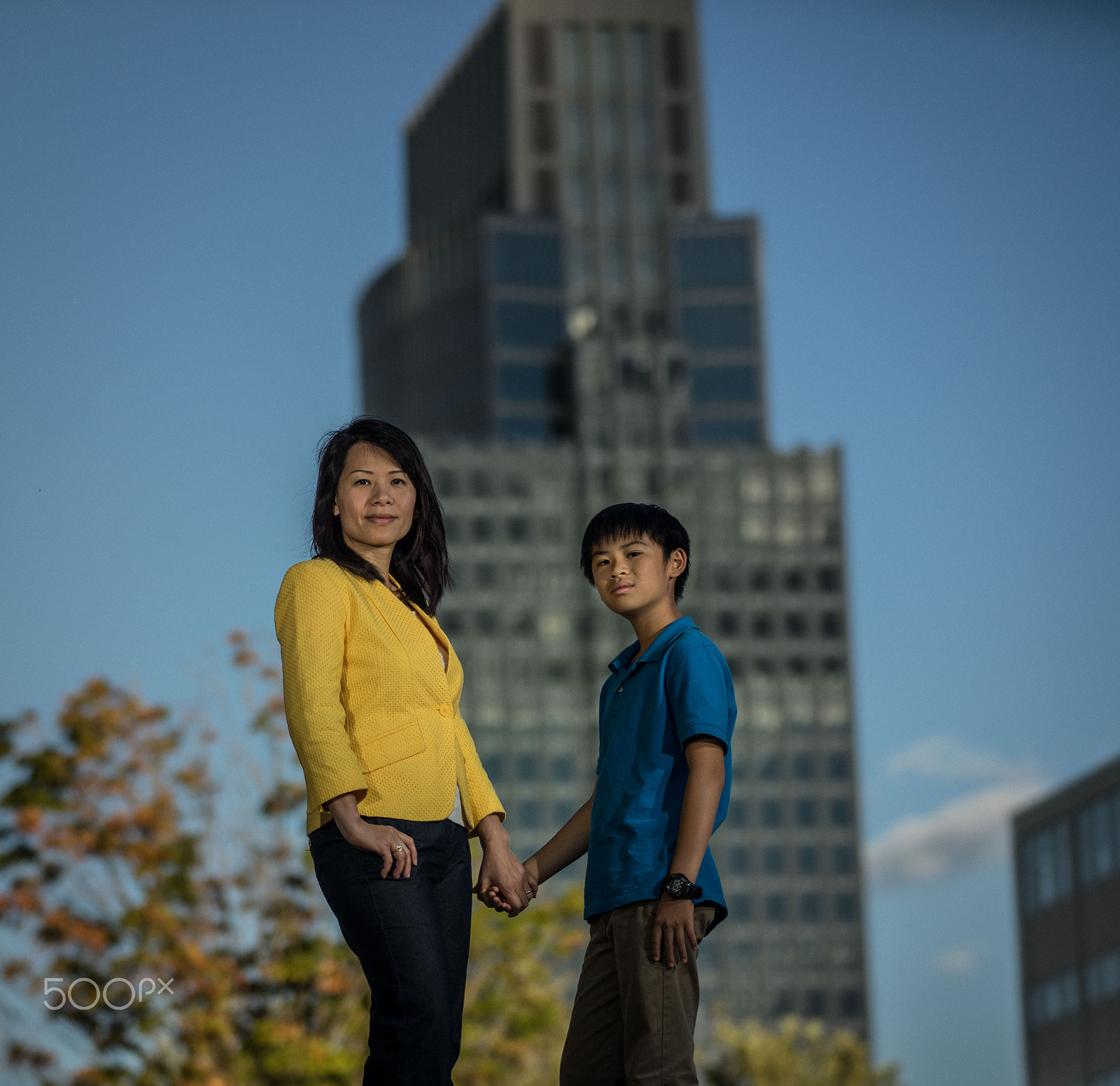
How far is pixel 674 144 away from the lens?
105 meters

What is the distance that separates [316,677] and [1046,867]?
5254 cm

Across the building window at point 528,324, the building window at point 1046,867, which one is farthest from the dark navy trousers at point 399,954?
the building window at point 528,324

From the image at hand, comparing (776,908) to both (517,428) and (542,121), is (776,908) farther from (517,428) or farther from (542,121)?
(542,121)

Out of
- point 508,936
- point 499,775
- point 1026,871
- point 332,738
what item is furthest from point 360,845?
point 499,775

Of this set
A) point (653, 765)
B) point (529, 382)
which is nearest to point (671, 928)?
point (653, 765)

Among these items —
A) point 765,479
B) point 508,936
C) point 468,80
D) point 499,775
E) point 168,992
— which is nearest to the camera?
point 168,992

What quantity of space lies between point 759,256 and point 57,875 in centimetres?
8914

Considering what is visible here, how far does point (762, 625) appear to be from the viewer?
92.8 metres

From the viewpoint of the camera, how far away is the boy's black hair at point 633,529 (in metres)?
4.65

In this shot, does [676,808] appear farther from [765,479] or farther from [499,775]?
[765,479]

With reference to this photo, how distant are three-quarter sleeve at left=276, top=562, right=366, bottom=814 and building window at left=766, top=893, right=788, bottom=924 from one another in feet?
284

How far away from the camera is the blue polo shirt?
14.2 ft

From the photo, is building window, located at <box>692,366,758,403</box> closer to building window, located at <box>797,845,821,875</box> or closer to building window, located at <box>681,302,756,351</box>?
building window, located at <box>681,302,756,351</box>

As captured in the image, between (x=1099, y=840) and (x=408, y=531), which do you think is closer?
(x=408, y=531)
